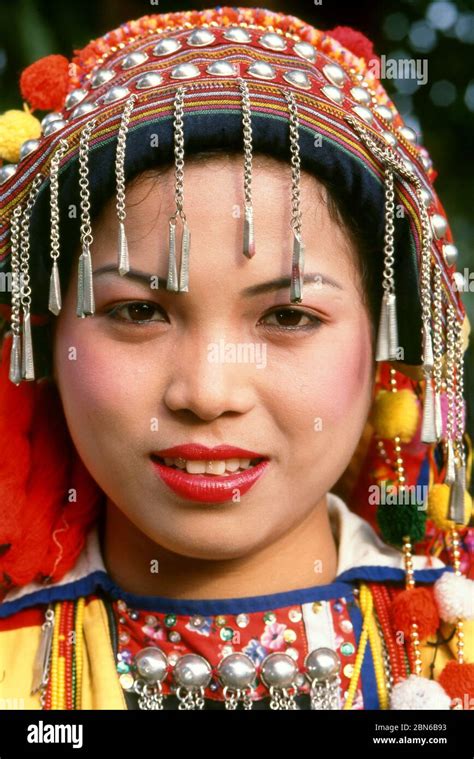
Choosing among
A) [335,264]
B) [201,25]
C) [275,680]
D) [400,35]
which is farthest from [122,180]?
[400,35]

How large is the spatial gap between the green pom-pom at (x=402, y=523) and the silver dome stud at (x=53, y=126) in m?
0.93

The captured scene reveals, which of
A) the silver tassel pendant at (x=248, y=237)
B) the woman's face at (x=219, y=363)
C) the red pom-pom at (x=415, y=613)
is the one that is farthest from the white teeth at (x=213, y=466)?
the red pom-pom at (x=415, y=613)

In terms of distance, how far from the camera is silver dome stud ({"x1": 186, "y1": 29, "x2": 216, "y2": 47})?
5.67 feet

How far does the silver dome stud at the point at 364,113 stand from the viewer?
5.61 ft

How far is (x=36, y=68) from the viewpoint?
1950 millimetres

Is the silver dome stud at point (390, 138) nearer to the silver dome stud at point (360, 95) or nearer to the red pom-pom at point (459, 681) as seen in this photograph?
the silver dome stud at point (360, 95)

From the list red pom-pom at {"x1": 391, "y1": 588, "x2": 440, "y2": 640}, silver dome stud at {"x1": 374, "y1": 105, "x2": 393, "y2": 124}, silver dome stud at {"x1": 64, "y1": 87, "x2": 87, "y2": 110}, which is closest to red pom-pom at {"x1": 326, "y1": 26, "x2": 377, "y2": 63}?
silver dome stud at {"x1": 374, "y1": 105, "x2": 393, "y2": 124}

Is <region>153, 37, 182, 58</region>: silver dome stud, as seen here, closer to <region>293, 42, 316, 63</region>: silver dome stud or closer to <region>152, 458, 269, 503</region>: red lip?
<region>293, 42, 316, 63</region>: silver dome stud

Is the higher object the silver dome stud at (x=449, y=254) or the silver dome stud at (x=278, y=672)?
the silver dome stud at (x=449, y=254)

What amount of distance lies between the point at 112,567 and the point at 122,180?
27.7 inches

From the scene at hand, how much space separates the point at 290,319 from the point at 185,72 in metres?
0.44

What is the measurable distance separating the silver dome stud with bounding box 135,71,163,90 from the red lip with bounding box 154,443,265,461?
1.94 feet

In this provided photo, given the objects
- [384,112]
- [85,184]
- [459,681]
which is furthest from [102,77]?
[459,681]

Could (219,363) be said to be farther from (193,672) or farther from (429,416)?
(193,672)
